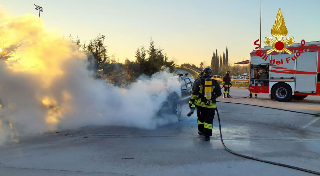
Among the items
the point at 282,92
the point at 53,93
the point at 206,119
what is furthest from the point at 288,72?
the point at 53,93

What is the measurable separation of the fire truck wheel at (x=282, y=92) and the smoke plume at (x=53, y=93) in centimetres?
946

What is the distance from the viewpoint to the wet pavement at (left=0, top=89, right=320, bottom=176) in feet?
13.3

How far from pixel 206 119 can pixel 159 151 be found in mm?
1658

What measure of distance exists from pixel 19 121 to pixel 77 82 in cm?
191

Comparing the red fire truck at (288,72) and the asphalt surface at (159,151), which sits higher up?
the red fire truck at (288,72)

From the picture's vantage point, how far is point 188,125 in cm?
764

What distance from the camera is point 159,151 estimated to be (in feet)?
16.5

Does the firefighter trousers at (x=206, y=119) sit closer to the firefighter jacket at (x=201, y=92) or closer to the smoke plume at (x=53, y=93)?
the firefighter jacket at (x=201, y=92)

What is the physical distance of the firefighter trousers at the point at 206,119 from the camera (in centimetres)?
597

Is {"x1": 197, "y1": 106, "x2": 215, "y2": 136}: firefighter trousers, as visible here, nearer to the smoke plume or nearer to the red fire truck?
the smoke plume

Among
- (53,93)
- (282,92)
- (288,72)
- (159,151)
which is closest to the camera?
(159,151)

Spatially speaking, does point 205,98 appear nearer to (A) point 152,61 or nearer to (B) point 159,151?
(B) point 159,151

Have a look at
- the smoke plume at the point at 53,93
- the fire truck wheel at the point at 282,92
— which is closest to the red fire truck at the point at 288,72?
the fire truck wheel at the point at 282,92

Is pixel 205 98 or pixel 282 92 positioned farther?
pixel 282 92
